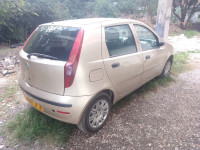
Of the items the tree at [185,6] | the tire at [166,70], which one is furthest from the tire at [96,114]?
the tree at [185,6]

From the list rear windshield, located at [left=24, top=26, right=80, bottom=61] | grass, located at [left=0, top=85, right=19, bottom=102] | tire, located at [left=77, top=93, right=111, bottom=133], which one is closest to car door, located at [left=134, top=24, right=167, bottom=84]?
tire, located at [left=77, top=93, right=111, bottom=133]

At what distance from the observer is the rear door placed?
2.05m

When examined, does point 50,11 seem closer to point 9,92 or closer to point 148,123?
point 9,92

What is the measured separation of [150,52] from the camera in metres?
3.34

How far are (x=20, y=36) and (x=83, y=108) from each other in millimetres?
8007

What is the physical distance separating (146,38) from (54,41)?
2.17 m

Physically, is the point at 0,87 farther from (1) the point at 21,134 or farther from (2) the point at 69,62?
(2) the point at 69,62

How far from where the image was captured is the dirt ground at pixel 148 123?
2352 mm

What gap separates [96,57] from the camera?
7.32ft

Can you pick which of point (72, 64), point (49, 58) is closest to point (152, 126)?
point (72, 64)

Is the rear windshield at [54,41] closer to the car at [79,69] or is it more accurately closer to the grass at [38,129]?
the car at [79,69]

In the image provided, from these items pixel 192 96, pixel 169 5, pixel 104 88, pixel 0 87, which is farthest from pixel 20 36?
pixel 192 96

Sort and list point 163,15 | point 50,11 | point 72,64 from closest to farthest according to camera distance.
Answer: point 72,64, point 163,15, point 50,11

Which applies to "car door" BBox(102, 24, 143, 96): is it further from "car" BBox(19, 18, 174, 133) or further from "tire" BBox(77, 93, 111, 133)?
"tire" BBox(77, 93, 111, 133)
